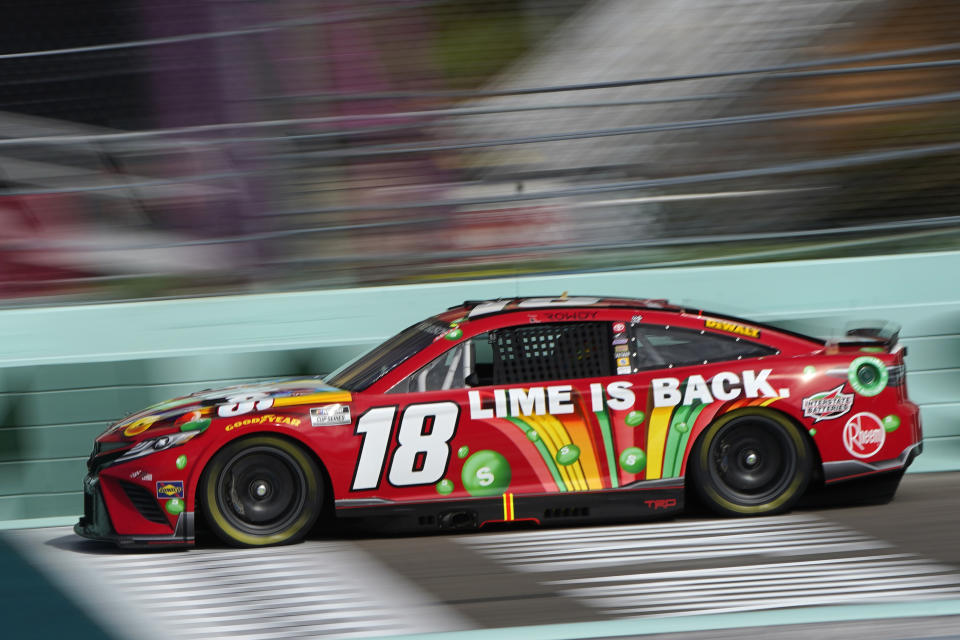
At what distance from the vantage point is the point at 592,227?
867cm

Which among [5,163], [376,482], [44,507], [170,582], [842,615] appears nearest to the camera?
[842,615]

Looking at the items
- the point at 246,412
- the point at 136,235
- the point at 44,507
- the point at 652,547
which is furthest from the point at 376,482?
the point at 136,235

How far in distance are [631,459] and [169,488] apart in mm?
2412

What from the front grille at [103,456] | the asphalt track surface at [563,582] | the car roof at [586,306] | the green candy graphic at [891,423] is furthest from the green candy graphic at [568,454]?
the front grille at [103,456]

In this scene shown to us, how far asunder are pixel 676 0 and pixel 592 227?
2.12 m

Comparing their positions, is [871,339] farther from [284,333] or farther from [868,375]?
[284,333]

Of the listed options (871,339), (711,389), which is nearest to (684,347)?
(711,389)

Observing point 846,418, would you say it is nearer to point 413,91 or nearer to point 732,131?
point 732,131

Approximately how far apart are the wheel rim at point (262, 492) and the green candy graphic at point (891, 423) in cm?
313

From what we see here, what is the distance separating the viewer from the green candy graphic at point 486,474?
6551 mm

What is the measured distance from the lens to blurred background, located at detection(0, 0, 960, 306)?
8.56 metres

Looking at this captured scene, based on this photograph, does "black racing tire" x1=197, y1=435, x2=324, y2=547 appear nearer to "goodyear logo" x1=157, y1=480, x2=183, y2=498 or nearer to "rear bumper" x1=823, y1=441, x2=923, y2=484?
"goodyear logo" x1=157, y1=480, x2=183, y2=498

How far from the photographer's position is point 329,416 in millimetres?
6539

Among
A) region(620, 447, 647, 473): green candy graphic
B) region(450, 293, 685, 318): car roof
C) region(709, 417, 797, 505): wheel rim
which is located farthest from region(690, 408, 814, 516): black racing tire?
region(450, 293, 685, 318): car roof
